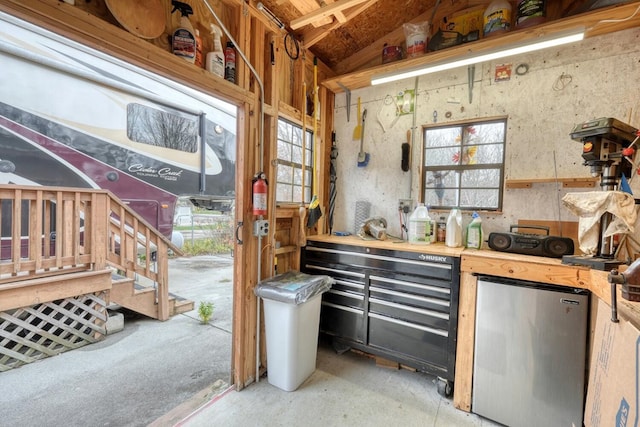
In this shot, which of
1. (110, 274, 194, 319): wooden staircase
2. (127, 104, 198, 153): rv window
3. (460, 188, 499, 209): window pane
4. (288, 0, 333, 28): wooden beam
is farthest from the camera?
(127, 104, 198, 153): rv window

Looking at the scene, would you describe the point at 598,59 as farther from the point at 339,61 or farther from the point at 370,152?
the point at 339,61

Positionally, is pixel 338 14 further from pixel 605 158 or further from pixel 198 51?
pixel 605 158

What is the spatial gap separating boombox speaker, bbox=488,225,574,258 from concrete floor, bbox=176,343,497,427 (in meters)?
1.20

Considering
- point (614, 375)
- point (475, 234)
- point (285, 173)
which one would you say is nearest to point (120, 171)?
point (285, 173)

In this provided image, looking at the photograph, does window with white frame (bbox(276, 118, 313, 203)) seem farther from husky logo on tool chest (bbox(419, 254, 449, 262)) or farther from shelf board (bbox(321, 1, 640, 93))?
husky logo on tool chest (bbox(419, 254, 449, 262))

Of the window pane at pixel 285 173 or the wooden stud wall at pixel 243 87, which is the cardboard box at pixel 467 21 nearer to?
the wooden stud wall at pixel 243 87

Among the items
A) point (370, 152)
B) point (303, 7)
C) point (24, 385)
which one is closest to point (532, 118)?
point (370, 152)

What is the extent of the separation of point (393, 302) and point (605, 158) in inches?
61.8

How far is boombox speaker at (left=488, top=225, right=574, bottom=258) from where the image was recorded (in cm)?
175

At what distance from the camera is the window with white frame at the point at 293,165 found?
2.68 m

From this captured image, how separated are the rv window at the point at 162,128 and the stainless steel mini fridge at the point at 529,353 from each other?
15.3 feet

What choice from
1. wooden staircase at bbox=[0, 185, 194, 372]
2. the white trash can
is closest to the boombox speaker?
the white trash can

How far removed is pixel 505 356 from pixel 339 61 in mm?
3151

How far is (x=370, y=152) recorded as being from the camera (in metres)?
2.96
